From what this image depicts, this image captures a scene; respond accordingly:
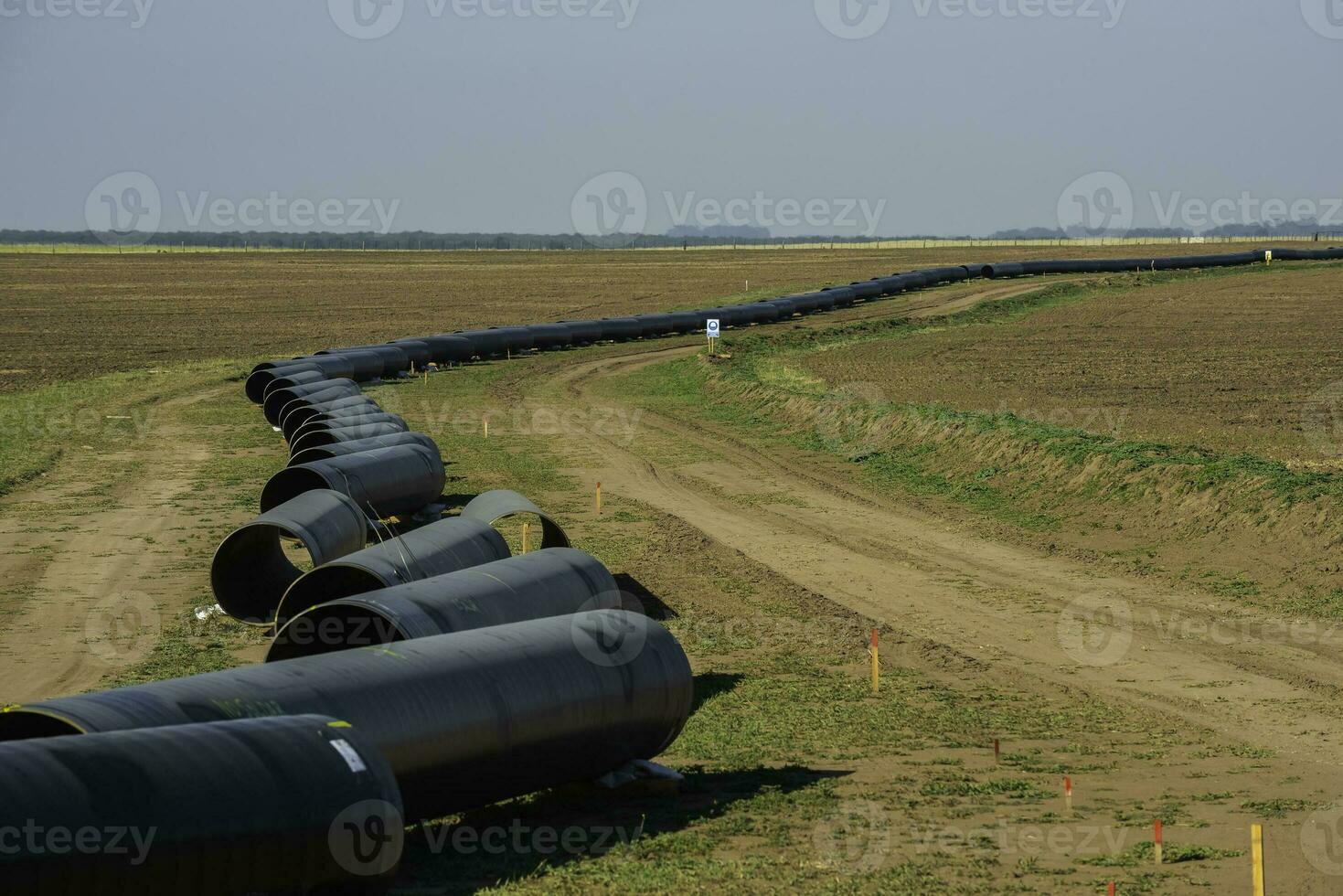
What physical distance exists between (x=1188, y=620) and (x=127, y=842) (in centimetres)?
1449

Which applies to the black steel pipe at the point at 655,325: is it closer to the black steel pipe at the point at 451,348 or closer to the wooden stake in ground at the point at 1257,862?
the black steel pipe at the point at 451,348

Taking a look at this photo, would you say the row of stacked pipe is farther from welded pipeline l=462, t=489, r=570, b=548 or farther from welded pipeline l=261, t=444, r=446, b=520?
welded pipeline l=261, t=444, r=446, b=520

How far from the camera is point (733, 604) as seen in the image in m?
20.1

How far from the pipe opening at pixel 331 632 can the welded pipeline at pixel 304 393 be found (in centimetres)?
2073

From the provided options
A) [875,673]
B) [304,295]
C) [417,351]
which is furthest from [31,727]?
[304,295]

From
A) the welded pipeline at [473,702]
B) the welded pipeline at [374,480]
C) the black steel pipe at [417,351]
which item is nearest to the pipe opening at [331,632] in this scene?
the welded pipeline at [473,702]

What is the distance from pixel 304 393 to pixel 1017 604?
69.1ft

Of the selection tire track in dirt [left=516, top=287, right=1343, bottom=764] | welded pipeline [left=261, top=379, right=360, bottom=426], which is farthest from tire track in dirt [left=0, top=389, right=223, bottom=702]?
tire track in dirt [left=516, top=287, right=1343, bottom=764]

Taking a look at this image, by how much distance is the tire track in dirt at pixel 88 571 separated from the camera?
17.0 m

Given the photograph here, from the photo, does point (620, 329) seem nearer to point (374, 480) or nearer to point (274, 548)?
point (374, 480)

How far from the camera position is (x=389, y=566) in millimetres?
16625

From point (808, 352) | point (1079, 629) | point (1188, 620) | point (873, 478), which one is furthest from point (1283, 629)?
point (808, 352)

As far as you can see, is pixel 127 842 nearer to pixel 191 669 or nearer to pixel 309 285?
pixel 191 669

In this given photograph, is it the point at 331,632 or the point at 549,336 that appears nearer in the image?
the point at 331,632
